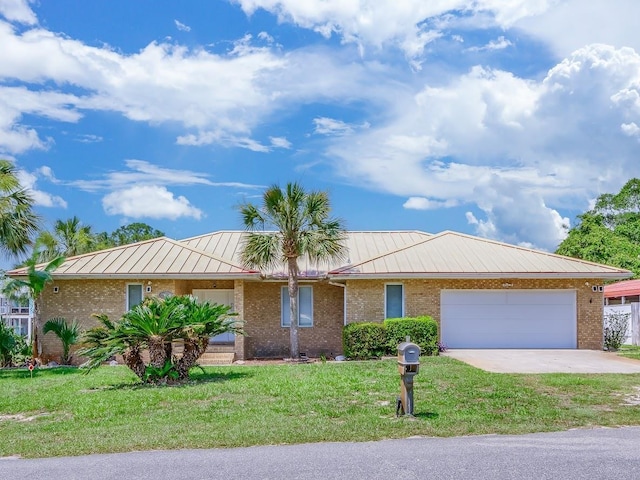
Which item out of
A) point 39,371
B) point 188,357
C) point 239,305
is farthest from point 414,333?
point 39,371

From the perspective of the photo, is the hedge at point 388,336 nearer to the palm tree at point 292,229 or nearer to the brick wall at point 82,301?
the palm tree at point 292,229

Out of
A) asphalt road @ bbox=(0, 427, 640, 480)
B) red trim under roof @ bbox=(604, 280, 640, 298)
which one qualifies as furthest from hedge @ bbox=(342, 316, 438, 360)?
red trim under roof @ bbox=(604, 280, 640, 298)

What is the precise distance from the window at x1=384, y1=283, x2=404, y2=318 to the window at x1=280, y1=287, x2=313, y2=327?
3.15 meters

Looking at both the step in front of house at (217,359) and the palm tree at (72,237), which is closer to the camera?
the step in front of house at (217,359)

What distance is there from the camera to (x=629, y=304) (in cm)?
2903

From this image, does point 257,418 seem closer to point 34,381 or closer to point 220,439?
point 220,439

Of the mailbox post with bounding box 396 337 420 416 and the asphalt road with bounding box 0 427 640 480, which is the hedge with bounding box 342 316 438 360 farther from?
the asphalt road with bounding box 0 427 640 480

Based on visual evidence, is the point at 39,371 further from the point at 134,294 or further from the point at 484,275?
the point at 484,275

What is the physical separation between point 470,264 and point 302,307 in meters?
6.23

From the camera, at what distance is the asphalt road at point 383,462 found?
22.8 ft

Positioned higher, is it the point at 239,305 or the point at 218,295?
the point at 218,295

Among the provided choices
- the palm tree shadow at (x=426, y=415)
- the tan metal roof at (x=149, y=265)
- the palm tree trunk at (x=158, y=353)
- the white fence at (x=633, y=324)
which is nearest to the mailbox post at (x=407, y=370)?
the palm tree shadow at (x=426, y=415)

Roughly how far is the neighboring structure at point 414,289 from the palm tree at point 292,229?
0.95m

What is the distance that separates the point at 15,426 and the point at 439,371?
909 centimetres
